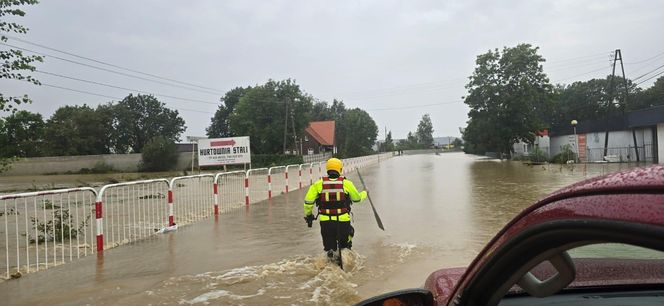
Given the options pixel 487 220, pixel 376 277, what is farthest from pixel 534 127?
pixel 376 277

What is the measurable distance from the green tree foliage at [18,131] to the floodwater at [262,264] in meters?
2.28

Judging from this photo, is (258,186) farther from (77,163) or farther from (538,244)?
(77,163)

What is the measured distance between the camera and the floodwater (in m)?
5.64

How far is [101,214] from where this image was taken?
25.1 feet

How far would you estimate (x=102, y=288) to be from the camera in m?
5.98

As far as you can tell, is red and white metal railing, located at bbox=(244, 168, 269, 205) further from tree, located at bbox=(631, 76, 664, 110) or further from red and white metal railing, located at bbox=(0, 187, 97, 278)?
tree, located at bbox=(631, 76, 664, 110)

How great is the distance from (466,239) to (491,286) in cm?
724

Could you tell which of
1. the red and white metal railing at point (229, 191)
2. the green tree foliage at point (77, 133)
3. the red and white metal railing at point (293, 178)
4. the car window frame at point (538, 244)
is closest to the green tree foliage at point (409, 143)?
the green tree foliage at point (77, 133)

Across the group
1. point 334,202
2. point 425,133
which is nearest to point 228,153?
point 334,202

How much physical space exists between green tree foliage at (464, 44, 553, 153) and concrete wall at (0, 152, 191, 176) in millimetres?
32726


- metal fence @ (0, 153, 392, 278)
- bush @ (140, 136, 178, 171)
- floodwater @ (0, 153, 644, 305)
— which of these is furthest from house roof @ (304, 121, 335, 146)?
floodwater @ (0, 153, 644, 305)

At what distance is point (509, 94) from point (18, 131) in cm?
4731

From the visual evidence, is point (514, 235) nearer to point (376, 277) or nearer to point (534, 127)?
point (376, 277)

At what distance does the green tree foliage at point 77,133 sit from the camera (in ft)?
227
